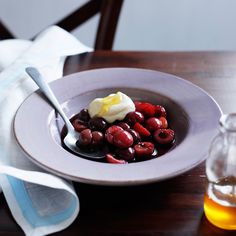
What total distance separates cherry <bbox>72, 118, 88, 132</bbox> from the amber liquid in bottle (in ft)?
0.82

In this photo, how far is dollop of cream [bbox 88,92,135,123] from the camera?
76 centimetres

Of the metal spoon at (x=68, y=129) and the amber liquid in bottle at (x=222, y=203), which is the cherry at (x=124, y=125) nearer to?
the metal spoon at (x=68, y=129)

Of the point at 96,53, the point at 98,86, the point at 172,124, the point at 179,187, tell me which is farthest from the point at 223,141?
the point at 96,53

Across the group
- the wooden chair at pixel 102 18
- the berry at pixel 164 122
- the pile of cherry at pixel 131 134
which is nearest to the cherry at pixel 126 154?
the pile of cherry at pixel 131 134

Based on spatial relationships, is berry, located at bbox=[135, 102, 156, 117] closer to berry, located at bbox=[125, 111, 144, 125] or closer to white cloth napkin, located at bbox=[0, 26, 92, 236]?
berry, located at bbox=[125, 111, 144, 125]

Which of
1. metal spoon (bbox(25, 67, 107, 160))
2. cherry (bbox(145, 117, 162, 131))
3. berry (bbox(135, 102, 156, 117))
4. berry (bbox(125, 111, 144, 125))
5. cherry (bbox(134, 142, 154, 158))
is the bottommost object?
berry (bbox(135, 102, 156, 117))

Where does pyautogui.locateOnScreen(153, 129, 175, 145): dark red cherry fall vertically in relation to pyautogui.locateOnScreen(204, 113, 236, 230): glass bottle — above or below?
below

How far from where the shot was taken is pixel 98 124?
29.0 inches

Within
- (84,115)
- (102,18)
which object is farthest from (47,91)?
(102,18)

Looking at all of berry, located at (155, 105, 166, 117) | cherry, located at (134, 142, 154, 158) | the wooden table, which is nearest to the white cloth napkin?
the wooden table

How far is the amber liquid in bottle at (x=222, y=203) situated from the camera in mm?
565

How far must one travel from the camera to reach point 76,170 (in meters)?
0.61

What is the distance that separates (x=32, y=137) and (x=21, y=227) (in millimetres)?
151

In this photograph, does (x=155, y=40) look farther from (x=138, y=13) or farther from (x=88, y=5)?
(x=88, y=5)
